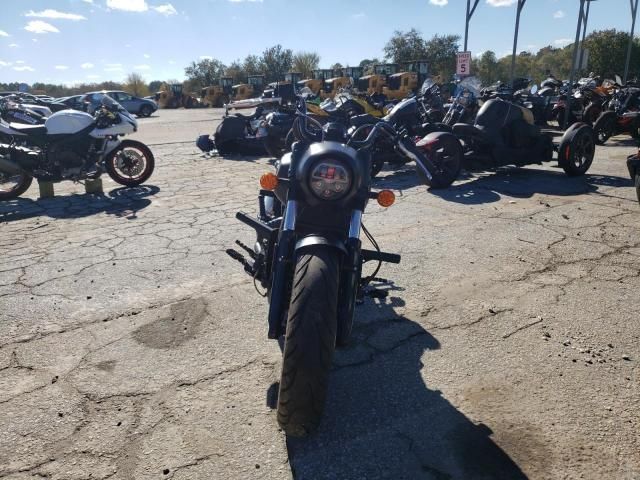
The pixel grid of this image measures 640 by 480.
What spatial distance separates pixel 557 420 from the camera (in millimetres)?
A: 2453

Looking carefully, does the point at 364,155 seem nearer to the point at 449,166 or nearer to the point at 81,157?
the point at 449,166

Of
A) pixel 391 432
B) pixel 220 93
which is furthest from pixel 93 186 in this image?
pixel 220 93

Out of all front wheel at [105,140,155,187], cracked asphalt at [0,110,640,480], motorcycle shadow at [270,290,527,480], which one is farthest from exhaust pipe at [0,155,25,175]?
motorcycle shadow at [270,290,527,480]

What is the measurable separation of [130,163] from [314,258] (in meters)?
6.72

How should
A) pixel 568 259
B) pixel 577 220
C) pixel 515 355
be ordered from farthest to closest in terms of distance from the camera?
1. pixel 577 220
2. pixel 568 259
3. pixel 515 355

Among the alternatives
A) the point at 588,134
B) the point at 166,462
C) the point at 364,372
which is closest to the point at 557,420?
the point at 364,372

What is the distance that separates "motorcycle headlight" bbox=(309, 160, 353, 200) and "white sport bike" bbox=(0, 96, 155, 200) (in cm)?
626

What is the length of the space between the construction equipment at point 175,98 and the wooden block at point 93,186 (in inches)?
1381

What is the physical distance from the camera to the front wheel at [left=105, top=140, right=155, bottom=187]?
26.0ft

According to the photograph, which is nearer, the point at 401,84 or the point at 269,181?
the point at 269,181

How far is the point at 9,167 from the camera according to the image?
23.6 ft

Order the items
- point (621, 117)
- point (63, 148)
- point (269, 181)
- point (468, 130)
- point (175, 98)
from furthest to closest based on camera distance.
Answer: point (175, 98)
point (621, 117)
point (468, 130)
point (63, 148)
point (269, 181)

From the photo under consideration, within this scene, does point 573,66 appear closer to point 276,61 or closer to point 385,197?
point 385,197

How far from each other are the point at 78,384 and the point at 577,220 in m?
5.56
